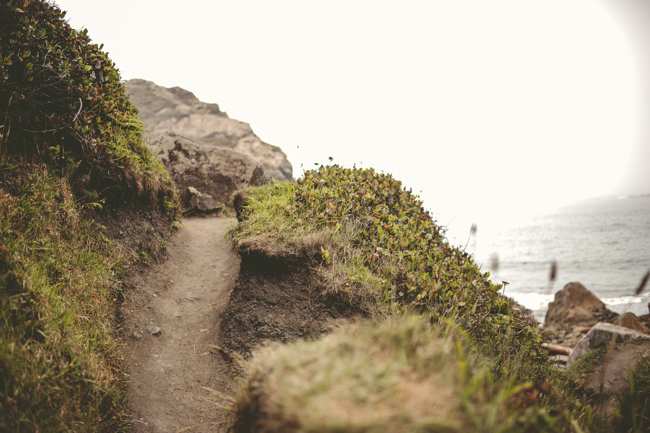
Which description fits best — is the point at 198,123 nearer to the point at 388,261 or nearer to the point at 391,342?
the point at 388,261

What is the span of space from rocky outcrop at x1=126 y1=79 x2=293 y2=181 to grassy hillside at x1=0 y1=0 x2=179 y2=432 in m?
16.0

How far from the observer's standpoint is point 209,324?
5125 mm

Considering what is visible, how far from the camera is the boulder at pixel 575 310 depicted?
13820mm

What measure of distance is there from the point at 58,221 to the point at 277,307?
9.92ft

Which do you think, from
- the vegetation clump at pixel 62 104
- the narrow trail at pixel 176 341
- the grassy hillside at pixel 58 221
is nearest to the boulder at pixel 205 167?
the narrow trail at pixel 176 341

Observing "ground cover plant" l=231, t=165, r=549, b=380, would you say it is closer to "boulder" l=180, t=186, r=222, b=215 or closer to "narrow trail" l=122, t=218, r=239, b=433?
"narrow trail" l=122, t=218, r=239, b=433

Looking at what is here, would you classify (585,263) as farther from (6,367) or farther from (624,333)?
(6,367)

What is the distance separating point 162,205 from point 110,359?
15.2ft

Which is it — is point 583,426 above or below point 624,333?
below

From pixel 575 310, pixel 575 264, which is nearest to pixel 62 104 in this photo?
pixel 575 310

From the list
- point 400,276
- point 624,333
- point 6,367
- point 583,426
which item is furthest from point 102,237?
point 624,333

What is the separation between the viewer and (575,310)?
14.3 m

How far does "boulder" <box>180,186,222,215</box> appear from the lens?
11.6 metres

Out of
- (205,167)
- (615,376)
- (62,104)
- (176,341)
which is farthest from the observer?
(205,167)
